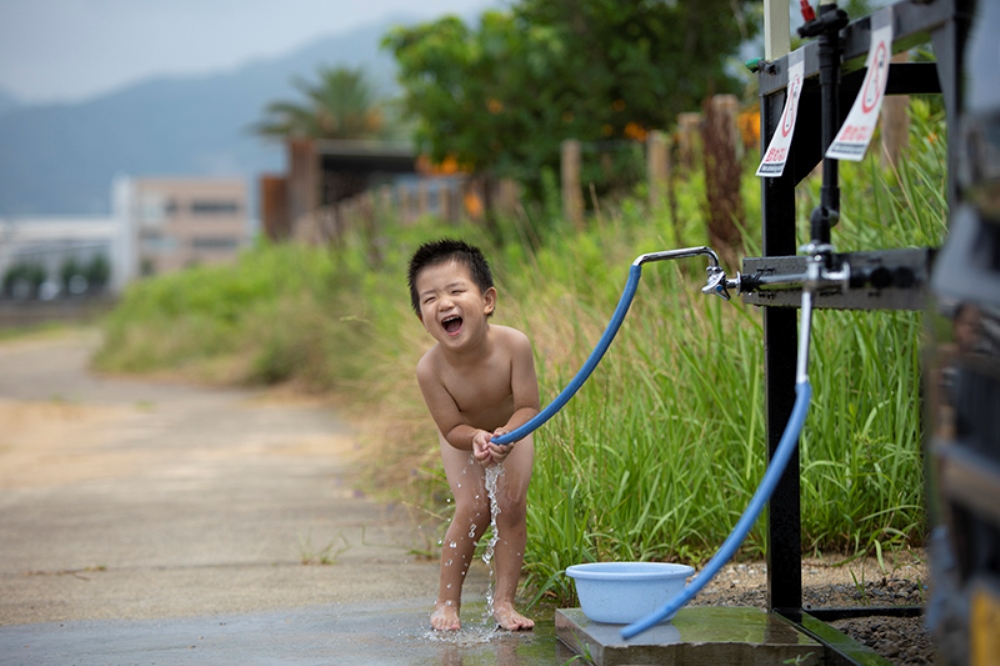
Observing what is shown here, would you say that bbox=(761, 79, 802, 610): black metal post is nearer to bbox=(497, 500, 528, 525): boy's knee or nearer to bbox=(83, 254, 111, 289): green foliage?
bbox=(497, 500, 528, 525): boy's knee

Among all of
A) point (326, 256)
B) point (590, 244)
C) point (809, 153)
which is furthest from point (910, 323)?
point (326, 256)

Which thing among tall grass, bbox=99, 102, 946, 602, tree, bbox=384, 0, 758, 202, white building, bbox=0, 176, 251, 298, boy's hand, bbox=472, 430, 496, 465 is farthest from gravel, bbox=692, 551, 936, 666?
white building, bbox=0, 176, 251, 298

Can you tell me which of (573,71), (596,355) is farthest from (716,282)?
(573,71)

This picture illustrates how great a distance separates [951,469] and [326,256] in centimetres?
1396

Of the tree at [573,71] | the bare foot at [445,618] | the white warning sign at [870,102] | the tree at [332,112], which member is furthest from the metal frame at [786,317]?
the tree at [332,112]

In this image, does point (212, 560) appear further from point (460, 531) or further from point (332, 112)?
point (332, 112)

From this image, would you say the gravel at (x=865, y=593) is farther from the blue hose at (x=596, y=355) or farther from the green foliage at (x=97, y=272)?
the green foliage at (x=97, y=272)

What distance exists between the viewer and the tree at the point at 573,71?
1330cm

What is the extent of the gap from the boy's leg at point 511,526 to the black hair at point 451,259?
52cm

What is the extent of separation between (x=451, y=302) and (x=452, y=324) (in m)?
0.08

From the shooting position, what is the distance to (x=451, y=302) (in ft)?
11.6

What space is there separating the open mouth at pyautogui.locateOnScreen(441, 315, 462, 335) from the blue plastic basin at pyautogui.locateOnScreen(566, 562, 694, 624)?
0.82m

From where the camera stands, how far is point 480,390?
3676mm

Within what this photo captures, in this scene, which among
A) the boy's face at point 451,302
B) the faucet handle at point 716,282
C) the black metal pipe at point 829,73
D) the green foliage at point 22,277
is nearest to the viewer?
the black metal pipe at point 829,73
